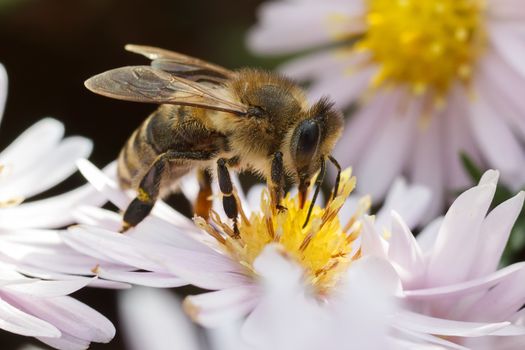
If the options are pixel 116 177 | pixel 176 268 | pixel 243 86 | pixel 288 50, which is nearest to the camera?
pixel 176 268

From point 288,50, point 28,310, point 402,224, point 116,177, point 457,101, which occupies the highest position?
point 288,50

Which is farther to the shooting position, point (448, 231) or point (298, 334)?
point (448, 231)

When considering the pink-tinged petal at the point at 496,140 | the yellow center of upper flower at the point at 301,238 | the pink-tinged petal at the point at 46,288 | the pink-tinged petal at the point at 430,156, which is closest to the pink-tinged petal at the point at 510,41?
the pink-tinged petal at the point at 496,140

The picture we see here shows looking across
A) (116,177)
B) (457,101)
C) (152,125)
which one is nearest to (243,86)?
(152,125)

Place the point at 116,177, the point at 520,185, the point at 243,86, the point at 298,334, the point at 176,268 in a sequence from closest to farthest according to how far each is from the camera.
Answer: the point at 298,334 < the point at 176,268 < the point at 243,86 < the point at 116,177 < the point at 520,185

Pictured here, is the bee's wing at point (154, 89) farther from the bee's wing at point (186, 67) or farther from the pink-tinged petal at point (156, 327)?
the pink-tinged petal at point (156, 327)

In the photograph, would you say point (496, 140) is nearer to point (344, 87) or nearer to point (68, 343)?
point (344, 87)

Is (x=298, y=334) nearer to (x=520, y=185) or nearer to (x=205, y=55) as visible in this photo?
(x=520, y=185)

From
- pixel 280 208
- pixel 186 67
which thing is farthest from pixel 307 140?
pixel 186 67
